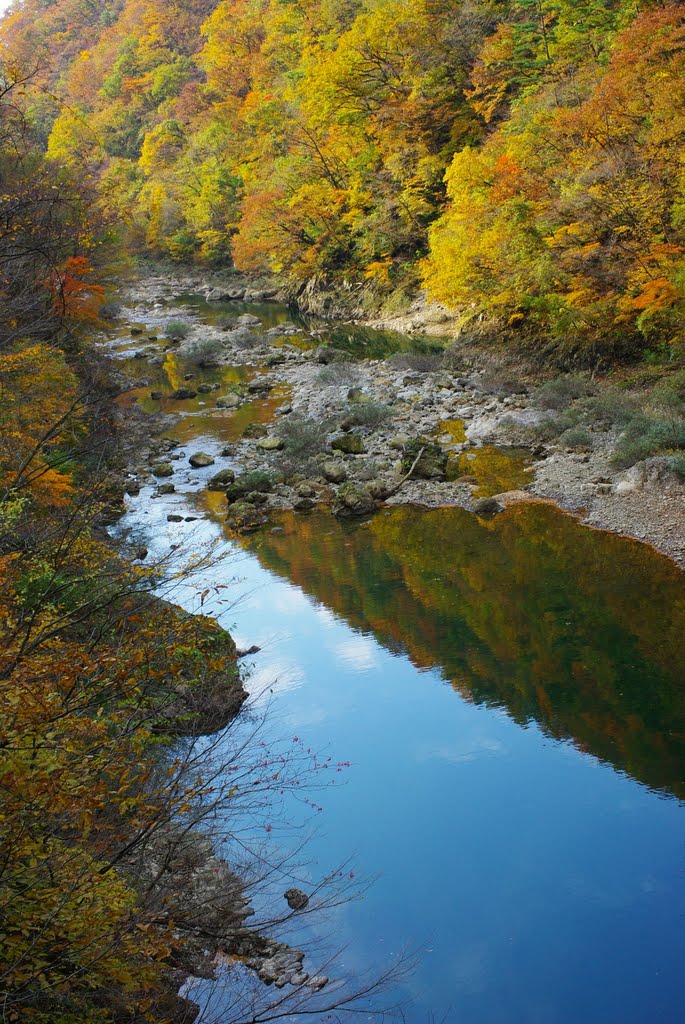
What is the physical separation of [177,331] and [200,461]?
18782 millimetres

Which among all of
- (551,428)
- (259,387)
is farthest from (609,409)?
(259,387)

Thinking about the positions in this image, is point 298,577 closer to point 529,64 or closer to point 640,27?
point 640,27

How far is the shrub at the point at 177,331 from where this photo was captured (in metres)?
35.7

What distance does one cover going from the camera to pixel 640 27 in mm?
19750

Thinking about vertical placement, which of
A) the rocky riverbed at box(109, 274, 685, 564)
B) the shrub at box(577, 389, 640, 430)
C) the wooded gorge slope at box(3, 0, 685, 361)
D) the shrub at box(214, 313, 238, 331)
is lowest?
the shrub at box(214, 313, 238, 331)

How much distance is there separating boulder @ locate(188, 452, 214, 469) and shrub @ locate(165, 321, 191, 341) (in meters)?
17.7

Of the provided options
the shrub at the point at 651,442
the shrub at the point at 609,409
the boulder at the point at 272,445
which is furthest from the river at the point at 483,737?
the boulder at the point at 272,445

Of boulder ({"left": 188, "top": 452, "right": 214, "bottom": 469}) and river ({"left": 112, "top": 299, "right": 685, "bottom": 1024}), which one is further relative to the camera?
boulder ({"left": 188, "top": 452, "right": 214, "bottom": 469})

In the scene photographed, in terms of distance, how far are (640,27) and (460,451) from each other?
37.0 feet

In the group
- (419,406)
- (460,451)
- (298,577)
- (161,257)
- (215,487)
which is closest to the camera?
(298,577)

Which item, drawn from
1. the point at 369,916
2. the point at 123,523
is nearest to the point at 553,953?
the point at 369,916

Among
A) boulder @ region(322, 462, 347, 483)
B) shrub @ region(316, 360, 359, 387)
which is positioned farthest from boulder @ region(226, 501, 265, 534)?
shrub @ region(316, 360, 359, 387)

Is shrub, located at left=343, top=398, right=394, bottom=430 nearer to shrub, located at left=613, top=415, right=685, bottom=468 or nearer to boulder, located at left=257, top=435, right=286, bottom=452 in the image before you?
boulder, located at left=257, top=435, right=286, bottom=452

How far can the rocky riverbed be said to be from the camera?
14.8 meters
